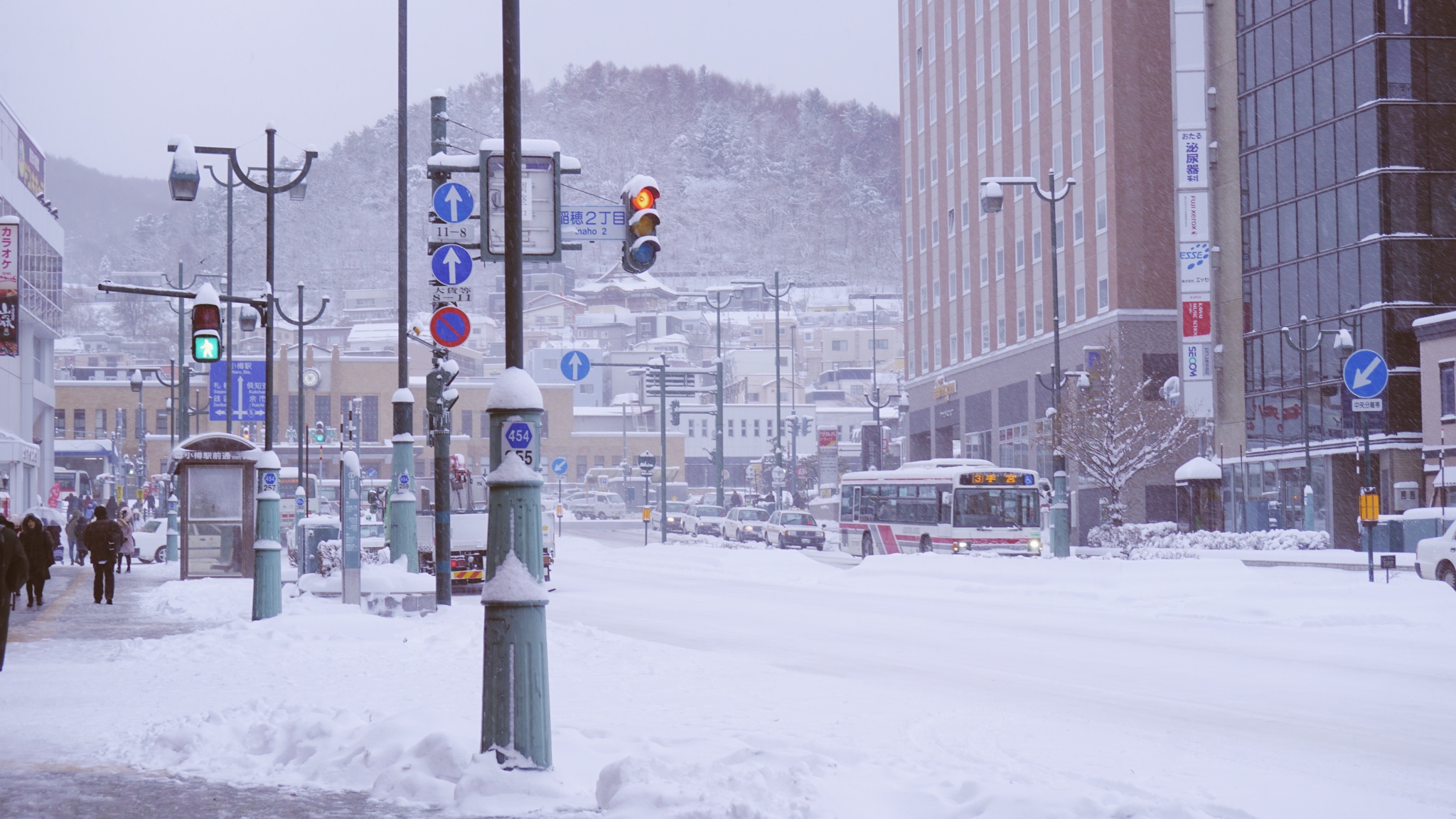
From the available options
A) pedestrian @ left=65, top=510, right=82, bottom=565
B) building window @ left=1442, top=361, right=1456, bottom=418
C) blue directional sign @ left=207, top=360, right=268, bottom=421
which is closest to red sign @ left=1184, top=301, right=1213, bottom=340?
building window @ left=1442, top=361, right=1456, bottom=418

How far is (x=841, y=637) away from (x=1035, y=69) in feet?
176

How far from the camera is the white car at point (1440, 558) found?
87.7 feet

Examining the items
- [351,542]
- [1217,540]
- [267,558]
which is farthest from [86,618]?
[1217,540]

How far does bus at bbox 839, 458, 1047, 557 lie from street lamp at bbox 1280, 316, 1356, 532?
9434 mm

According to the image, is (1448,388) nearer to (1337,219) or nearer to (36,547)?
(1337,219)

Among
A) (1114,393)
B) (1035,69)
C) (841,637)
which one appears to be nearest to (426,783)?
(841,637)

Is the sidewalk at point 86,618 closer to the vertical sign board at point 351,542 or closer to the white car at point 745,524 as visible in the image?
the vertical sign board at point 351,542

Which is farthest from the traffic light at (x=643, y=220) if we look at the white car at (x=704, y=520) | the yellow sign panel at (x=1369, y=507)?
the white car at (x=704, y=520)

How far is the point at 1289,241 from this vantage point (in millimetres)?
57188

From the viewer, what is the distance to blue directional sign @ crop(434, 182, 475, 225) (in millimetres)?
20531

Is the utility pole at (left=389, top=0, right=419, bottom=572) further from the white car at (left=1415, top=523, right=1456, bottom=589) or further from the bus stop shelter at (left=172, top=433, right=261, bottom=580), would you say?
the white car at (left=1415, top=523, right=1456, bottom=589)

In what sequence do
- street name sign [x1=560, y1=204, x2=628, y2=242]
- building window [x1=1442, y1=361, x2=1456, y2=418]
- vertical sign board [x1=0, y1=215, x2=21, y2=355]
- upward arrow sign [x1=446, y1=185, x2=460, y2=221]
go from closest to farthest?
street name sign [x1=560, y1=204, x2=628, y2=242] → upward arrow sign [x1=446, y1=185, x2=460, y2=221] → building window [x1=1442, y1=361, x2=1456, y2=418] → vertical sign board [x1=0, y1=215, x2=21, y2=355]

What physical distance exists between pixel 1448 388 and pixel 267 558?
37.5m

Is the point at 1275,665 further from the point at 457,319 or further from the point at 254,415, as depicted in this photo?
the point at 254,415
